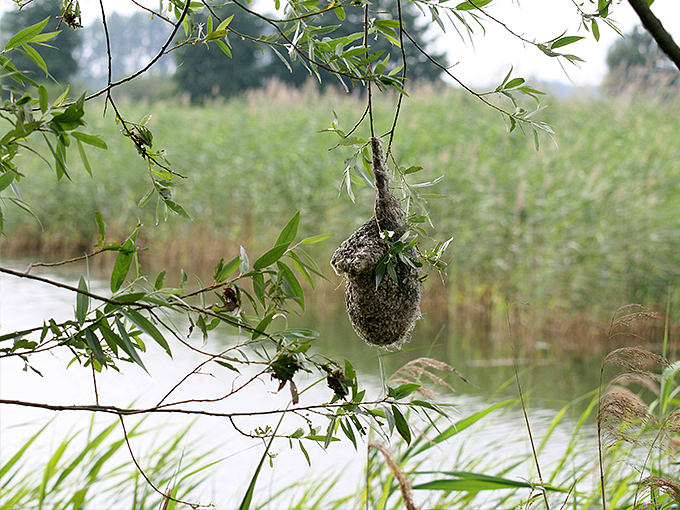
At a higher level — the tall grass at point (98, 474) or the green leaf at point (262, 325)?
the green leaf at point (262, 325)

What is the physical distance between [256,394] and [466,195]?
2.83m

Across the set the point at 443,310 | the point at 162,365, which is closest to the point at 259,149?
the point at 443,310

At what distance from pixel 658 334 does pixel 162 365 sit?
3869 millimetres

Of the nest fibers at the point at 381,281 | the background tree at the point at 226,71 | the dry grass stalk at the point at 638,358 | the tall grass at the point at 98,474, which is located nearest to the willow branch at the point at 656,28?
the nest fibers at the point at 381,281

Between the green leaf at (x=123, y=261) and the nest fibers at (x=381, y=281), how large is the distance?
0.34 meters

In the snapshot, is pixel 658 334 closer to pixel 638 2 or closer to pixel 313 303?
pixel 313 303

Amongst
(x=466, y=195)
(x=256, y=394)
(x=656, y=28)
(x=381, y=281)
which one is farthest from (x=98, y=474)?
(x=466, y=195)

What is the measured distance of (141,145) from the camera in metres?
1.03

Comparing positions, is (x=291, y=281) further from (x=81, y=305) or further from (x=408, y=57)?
(x=408, y=57)

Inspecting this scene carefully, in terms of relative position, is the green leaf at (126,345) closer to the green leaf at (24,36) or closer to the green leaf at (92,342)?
the green leaf at (92,342)

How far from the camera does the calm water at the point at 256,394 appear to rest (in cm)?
337

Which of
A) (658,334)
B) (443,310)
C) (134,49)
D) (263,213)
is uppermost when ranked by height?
(134,49)

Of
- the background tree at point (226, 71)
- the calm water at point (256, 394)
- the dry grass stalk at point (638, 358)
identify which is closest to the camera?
the dry grass stalk at point (638, 358)

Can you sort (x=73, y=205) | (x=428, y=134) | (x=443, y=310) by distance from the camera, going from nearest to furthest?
(x=443, y=310) < (x=428, y=134) < (x=73, y=205)
